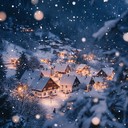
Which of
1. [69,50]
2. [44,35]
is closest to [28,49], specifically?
[69,50]

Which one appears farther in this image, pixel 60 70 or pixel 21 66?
pixel 60 70

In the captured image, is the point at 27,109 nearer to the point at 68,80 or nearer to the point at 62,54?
the point at 68,80

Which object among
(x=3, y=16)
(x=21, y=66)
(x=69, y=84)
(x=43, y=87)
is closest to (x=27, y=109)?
(x=43, y=87)

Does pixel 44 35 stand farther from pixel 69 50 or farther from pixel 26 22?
pixel 69 50

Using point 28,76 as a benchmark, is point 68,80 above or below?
below

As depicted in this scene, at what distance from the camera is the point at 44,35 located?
410 ft

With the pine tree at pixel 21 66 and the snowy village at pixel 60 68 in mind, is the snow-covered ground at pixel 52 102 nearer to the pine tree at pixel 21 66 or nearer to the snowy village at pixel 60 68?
the snowy village at pixel 60 68

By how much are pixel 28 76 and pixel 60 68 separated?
56.7 ft

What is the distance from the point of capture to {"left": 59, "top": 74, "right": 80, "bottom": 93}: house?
5084cm

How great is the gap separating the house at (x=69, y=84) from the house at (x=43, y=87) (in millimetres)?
2711

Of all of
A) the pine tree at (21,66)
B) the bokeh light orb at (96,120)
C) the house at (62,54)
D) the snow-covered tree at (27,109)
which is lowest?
the bokeh light orb at (96,120)

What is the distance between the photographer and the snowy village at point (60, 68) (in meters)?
5.05

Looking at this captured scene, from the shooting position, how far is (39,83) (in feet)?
157

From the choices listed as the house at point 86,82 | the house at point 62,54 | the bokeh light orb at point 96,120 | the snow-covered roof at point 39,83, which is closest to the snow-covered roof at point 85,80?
the house at point 86,82
